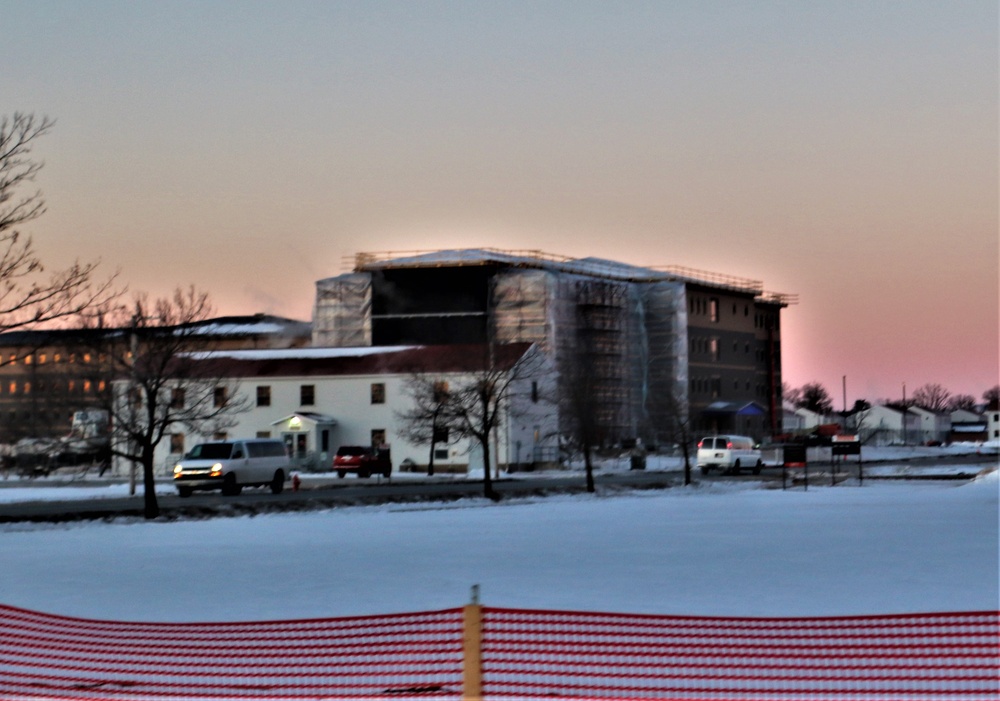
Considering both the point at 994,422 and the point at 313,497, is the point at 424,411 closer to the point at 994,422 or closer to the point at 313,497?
the point at 313,497

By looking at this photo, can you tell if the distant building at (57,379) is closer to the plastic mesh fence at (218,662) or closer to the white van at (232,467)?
the white van at (232,467)

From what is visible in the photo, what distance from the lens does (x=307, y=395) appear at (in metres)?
81.4

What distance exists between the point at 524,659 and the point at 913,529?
18.3 meters

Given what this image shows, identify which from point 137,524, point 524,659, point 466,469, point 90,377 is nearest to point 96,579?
point 524,659

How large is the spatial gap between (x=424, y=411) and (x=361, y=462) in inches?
147

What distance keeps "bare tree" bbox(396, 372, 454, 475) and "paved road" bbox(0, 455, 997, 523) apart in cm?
422

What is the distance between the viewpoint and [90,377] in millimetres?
51500

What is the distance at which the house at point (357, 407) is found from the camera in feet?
254

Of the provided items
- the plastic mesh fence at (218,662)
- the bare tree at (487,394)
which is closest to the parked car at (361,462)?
→ the bare tree at (487,394)

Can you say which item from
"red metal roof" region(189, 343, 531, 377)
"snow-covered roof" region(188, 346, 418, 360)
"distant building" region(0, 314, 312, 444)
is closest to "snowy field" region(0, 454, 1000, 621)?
"red metal roof" region(189, 343, 531, 377)

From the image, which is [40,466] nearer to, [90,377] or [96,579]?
[90,377]

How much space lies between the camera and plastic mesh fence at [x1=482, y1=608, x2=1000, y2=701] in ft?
36.9

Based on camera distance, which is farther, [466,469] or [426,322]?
[426,322]

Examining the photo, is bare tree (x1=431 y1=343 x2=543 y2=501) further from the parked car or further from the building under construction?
the building under construction
